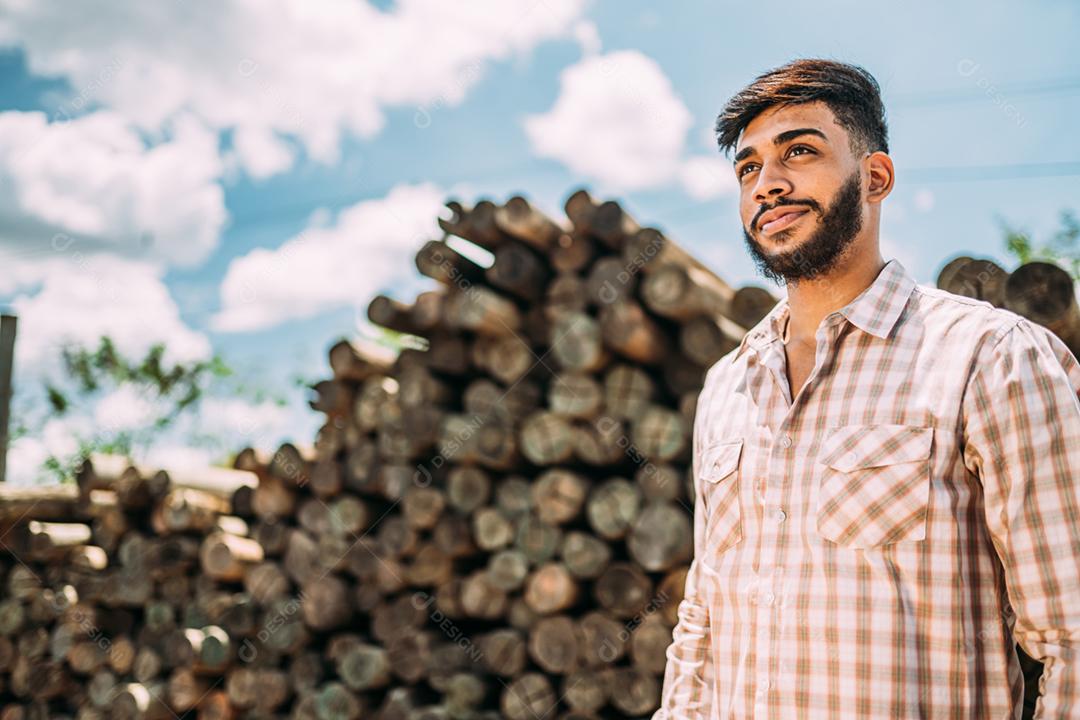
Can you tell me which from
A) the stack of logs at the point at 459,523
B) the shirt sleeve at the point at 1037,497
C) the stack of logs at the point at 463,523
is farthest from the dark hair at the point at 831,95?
the stack of logs at the point at 463,523

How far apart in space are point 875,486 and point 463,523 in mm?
2830

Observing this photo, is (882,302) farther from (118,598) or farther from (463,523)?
(118,598)

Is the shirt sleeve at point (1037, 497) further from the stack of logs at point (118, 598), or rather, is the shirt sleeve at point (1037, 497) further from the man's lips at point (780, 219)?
the stack of logs at point (118, 598)

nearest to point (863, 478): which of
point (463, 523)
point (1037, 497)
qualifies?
point (1037, 497)

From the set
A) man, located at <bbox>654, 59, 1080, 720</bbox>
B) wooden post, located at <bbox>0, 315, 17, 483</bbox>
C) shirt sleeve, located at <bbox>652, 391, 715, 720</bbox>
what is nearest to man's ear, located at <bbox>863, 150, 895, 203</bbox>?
man, located at <bbox>654, 59, 1080, 720</bbox>

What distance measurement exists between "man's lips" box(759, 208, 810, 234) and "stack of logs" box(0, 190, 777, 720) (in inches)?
75.3

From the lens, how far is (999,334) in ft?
4.76

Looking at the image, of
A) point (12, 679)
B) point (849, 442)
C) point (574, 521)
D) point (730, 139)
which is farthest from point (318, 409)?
point (849, 442)

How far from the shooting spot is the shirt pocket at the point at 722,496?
5.76ft

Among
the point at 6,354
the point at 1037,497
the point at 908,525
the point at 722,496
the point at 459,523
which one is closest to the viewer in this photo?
the point at 1037,497

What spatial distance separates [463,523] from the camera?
412 centimetres

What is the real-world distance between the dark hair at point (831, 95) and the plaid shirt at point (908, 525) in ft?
0.92

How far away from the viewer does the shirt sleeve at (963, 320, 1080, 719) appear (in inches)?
52.7

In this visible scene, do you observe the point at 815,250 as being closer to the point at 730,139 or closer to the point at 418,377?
the point at 730,139
